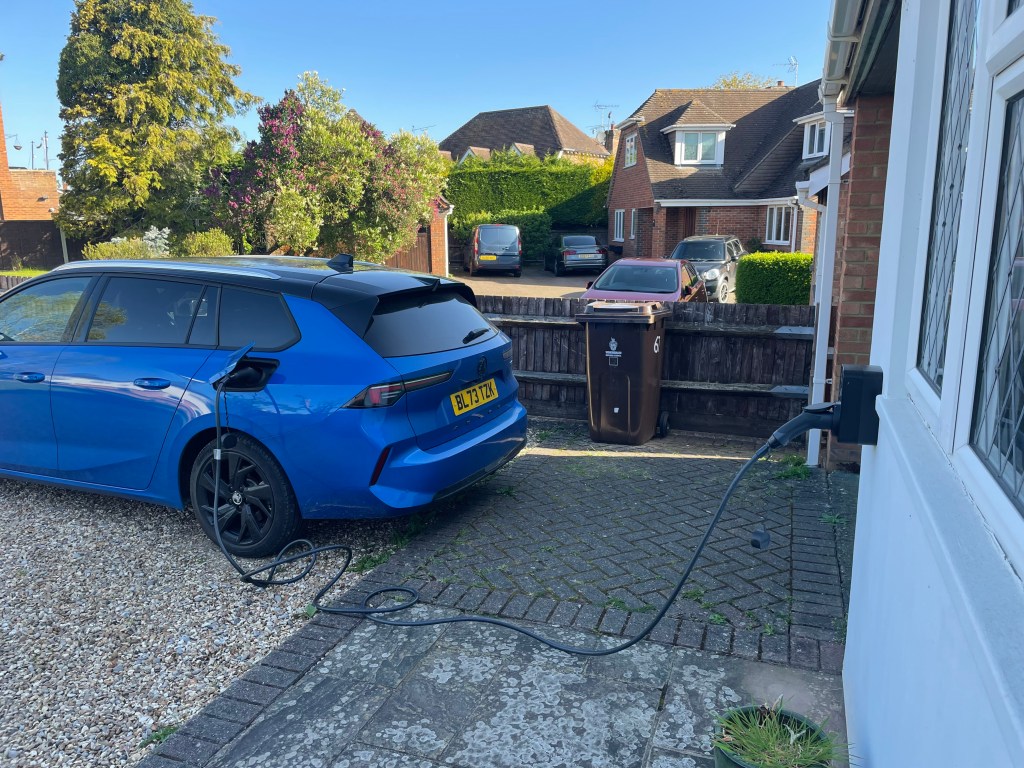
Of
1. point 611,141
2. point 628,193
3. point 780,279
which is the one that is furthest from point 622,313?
point 611,141

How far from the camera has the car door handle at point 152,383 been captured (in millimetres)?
4445

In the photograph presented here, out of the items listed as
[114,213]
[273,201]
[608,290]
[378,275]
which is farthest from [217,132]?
[378,275]

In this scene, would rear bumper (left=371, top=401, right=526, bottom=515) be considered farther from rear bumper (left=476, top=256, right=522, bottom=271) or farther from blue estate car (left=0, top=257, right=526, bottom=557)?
rear bumper (left=476, top=256, right=522, bottom=271)

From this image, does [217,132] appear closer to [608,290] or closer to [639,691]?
[608,290]

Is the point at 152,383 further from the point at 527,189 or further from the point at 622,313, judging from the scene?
the point at 527,189

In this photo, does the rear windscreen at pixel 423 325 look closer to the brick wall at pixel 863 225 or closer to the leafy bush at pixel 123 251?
the brick wall at pixel 863 225

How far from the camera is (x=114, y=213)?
88.9 feet

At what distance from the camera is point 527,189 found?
35562mm

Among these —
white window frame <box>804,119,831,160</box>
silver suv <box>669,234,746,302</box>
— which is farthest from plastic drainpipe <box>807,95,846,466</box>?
white window frame <box>804,119,831,160</box>

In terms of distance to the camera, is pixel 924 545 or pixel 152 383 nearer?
pixel 924 545

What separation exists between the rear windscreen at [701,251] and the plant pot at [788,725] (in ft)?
68.0

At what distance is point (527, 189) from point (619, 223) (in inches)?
185

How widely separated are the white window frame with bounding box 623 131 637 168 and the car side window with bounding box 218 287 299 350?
2966 cm

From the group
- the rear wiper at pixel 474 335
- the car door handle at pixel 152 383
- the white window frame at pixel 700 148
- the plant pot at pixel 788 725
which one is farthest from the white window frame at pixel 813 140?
the plant pot at pixel 788 725
